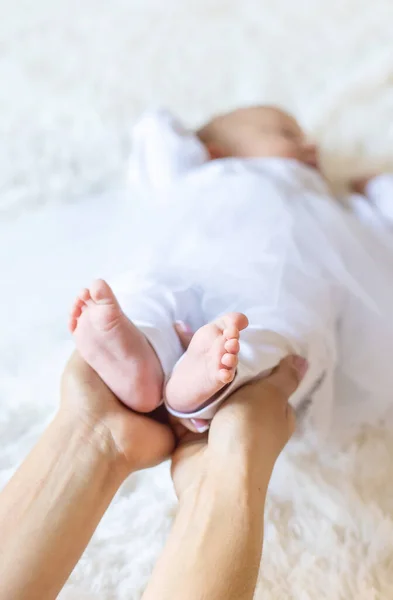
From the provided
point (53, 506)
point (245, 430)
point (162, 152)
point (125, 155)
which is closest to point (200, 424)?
point (245, 430)

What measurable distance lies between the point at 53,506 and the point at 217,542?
15cm

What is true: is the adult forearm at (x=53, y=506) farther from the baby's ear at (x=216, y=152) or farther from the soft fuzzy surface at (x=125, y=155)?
the baby's ear at (x=216, y=152)

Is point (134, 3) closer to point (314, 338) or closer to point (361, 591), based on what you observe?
point (314, 338)

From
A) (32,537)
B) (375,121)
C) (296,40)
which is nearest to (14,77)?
(296,40)

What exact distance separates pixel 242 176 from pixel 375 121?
1.46ft

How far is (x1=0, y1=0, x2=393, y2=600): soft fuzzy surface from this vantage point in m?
0.76

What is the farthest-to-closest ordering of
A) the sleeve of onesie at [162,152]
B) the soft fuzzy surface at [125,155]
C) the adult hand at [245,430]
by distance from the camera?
1. the sleeve of onesie at [162,152]
2. the soft fuzzy surface at [125,155]
3. the adult hand at [245,430]

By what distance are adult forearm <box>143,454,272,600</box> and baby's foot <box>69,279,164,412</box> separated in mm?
123

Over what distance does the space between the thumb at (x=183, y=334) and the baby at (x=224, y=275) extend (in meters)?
0.01

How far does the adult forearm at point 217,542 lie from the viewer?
1.78 feet

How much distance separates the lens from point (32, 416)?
0.89 m

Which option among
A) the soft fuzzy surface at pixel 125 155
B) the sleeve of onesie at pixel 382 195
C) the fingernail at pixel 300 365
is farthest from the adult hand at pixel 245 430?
the sleeve of onesie at pixel 382 195

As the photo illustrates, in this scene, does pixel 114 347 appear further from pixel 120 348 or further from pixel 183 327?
pixel 183 327

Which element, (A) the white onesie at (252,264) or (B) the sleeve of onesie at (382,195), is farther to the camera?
(B) the sleeve of onesie at (382,195)
